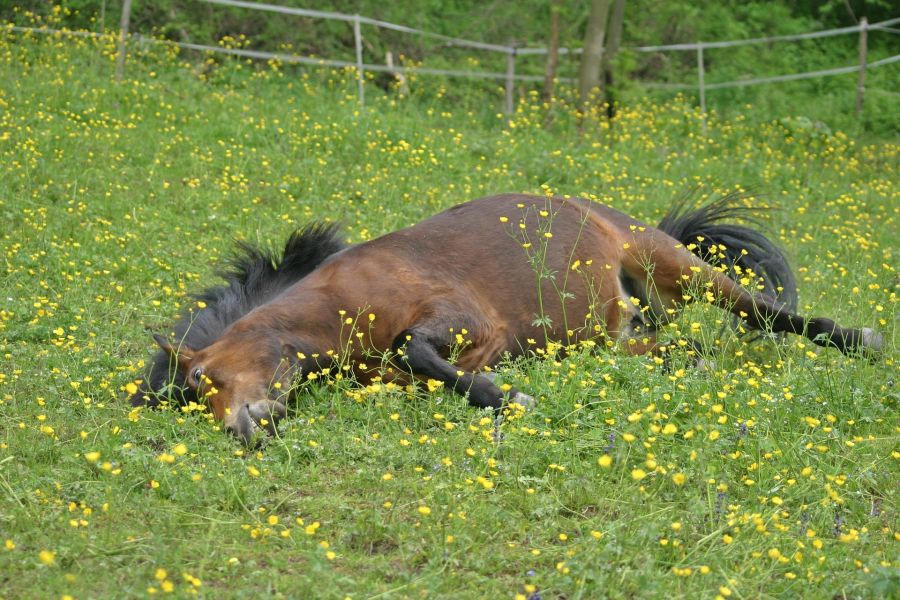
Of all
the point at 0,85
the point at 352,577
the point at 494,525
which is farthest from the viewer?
the point at 0,85

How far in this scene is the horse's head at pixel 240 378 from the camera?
515 centimetres

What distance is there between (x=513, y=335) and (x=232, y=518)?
2450mm

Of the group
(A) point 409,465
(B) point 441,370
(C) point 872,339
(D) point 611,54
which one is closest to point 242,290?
(B) point 441,370

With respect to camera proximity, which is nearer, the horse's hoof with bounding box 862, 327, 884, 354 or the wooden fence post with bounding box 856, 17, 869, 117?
the horse's hoof with bounding box 862, 327, 884, 354

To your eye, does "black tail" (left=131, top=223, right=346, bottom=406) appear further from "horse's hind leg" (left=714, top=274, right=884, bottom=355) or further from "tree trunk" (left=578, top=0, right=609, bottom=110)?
"tree trunk" (left=578, top=0, right=609, bottom=110)

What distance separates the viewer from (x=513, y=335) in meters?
6.23

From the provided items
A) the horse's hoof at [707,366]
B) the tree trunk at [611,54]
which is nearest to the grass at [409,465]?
the horse's hoof at [707,366]

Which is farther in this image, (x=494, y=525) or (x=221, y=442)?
(x=221, y=442)

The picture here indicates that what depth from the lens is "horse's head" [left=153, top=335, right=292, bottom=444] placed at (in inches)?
203

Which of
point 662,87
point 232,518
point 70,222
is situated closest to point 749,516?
point 232,518

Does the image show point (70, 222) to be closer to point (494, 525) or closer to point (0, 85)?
point (0, 85)

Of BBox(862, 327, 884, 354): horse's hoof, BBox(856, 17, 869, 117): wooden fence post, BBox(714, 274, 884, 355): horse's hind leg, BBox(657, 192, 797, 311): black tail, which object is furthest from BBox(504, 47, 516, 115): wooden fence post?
BBox(862, 327, 884, 354): horse's hoof

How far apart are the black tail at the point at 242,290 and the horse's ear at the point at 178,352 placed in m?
0.06

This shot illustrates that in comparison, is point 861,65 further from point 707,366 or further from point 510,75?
point 707,366
